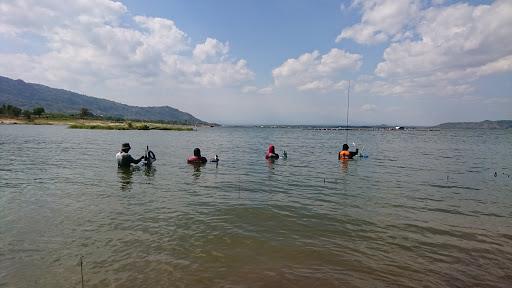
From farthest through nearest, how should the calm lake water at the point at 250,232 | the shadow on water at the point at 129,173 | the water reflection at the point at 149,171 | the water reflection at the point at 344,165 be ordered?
1. the water reflection at the point at 344,165
2. the water reflection at the point at 149,171
3. the shadow on water at the point at 129,173
4. the calm lake water at the point at 250,232

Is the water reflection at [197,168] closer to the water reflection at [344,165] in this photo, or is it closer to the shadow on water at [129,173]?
the shadow on water at [129,173]

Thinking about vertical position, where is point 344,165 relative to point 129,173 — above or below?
above

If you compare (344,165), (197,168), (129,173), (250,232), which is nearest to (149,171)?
(129,173)

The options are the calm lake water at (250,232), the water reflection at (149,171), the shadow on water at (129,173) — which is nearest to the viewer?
the calm lake water at (250,232)

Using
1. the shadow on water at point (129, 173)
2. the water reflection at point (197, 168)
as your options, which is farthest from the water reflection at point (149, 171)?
the water reflection at point (197, 168)

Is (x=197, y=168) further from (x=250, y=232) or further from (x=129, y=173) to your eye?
(x=250, y=232)

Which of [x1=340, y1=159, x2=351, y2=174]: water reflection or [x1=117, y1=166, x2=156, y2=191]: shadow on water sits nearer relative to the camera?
[x1=117, y1=166, x2=156, y2=191]: shadow on water

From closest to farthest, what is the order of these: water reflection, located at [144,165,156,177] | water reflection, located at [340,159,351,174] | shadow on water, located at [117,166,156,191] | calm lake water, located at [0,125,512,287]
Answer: calm lake water, located at [0,125,512,287]
shadow on water, located at [117,166,156,191]
water reflection, located at [144,165,156,177]
water reflection, located at [340,159,351,174]

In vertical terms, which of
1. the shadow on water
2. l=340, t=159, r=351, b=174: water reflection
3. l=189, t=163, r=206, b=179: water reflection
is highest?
l=340, t=159, r=351, b=174: water reflection

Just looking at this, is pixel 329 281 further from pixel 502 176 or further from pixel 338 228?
pixel 502 176

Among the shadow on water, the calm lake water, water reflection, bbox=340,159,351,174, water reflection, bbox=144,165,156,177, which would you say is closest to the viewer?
the calm lake water

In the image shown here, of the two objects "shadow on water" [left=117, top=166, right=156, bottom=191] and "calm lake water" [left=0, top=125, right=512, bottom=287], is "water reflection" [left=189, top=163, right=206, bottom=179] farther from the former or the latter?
"shadow on water" [left=117, top=166, right=156, bottom=191]

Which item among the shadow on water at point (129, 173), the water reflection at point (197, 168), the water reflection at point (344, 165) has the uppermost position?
the water reflection at point (344, 165)

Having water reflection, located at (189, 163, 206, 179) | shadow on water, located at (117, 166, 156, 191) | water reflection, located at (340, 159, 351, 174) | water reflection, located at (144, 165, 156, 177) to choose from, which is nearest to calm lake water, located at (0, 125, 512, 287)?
shadow on water, located at (117, 166, 156, 191)
